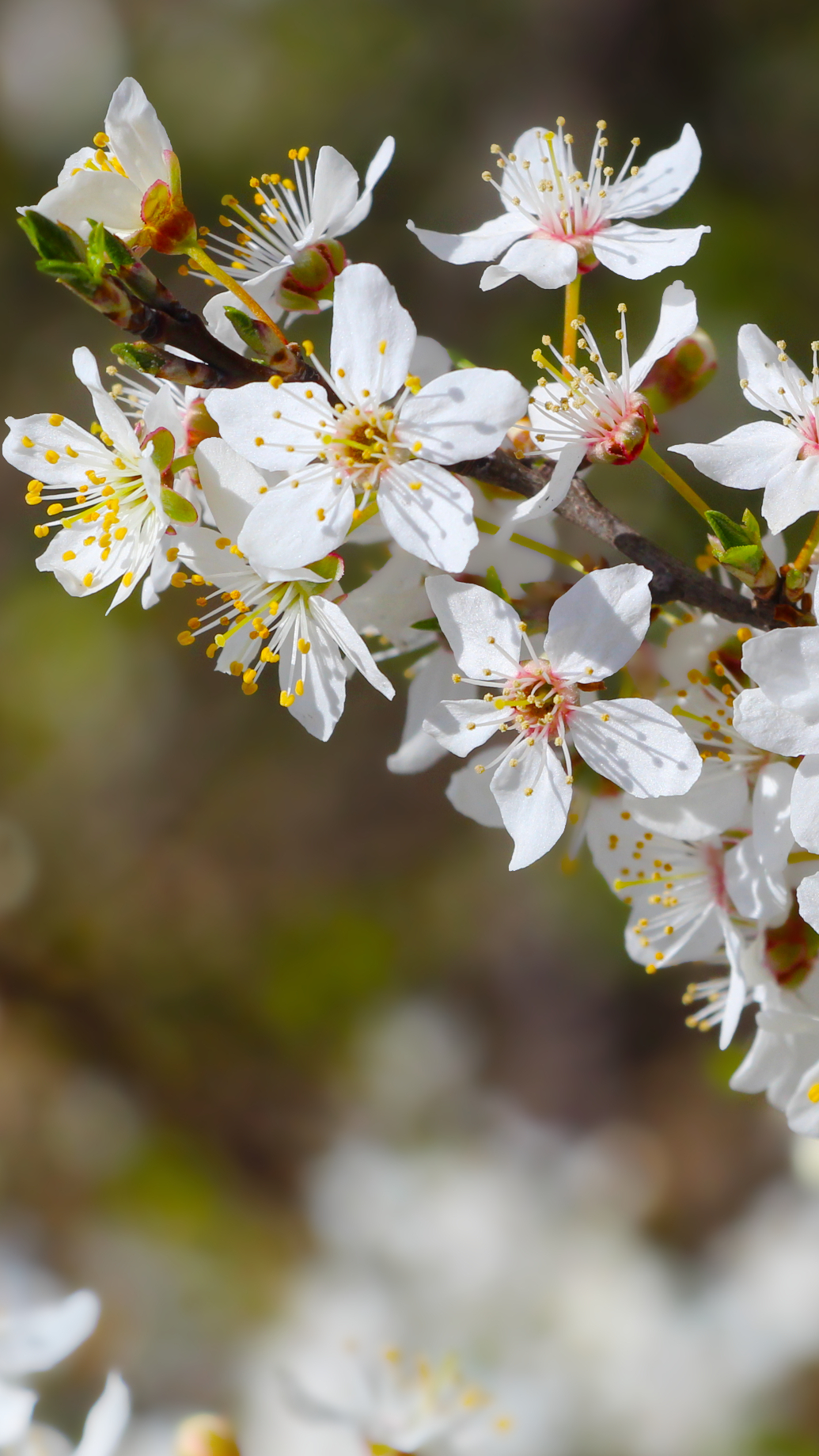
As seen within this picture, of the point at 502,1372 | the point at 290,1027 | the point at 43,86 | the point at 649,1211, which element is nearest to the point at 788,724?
the point at 502,1372

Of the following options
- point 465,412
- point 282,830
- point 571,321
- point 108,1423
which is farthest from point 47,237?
point 282,830

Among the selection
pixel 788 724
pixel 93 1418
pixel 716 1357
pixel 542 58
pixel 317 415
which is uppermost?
pixel 317 415

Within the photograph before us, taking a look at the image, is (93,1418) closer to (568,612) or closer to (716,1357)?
(568,612)

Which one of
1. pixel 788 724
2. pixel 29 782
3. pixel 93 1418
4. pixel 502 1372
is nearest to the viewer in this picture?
pixel 788 724

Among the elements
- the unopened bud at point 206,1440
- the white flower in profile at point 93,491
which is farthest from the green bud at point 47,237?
the unopened bud at point 206,1440

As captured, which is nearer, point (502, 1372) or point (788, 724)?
point (788, 724)

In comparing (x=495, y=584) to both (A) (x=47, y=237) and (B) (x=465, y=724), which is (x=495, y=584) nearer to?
(B) (x=465, y=724)

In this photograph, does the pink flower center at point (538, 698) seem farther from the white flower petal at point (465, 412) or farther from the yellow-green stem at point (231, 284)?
the yellow-green stem at point (231, 284)
